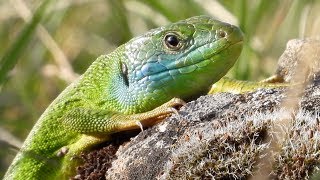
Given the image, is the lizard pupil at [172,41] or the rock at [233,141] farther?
the lizard pupil at [172,41]

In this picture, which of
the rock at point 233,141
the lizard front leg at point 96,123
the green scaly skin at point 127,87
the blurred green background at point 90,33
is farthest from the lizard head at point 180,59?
the blurred green background at point 90,33

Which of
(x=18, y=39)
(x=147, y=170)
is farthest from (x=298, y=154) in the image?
(x=18, y=39)

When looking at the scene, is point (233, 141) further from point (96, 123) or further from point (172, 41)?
point (172, 41)

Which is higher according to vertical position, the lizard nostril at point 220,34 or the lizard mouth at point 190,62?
the lizard nostril at point 220,34

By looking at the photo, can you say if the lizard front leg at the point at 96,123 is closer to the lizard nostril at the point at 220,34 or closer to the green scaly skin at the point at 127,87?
the green scaly skin at the point at 127,87

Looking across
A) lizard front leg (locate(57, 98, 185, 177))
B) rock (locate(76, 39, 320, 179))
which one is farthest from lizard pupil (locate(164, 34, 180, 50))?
rock (locate(76, 39, 320, 179))

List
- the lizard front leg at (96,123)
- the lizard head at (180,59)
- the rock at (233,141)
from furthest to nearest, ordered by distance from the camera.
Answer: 1. the lizard head at (180,59)
2. the lizard front leg at (96,123)
3. the rock at (233,141)

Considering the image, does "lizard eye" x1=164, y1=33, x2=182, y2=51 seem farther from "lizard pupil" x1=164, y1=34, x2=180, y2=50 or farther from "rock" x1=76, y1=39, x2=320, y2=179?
"rock" x1=76, y1=39, x2=320, y2=179

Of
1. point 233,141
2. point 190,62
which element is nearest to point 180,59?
point 190,62

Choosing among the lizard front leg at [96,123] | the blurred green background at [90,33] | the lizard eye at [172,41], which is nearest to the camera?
the lizard front leg at [96,123]
